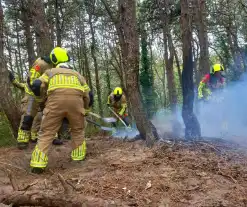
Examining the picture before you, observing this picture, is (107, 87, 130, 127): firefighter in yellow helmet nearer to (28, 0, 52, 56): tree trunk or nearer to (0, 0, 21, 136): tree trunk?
(28, 0, 52, 56): tree trunk

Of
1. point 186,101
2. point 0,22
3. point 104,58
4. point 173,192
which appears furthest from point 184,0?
point 104,58

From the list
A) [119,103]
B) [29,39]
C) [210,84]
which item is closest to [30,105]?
[210,84]

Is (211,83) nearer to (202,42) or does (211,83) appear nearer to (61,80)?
(202,42)

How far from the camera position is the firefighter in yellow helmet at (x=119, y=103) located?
37.4ft

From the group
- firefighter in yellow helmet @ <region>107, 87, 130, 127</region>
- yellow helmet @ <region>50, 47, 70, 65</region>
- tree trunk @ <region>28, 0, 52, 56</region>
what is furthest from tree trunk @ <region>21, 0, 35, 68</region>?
yellow helmet @ <region>50, 47, 70, 65</region>

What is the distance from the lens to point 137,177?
3965mm

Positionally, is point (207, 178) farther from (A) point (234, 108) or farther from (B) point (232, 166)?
(A) point (234, 108)

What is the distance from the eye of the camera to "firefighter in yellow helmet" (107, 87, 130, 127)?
449 inches

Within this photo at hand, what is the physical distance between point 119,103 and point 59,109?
6888 millimetres

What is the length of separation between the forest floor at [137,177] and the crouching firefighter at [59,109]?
0.88ft

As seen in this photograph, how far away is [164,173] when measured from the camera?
407 centimetres

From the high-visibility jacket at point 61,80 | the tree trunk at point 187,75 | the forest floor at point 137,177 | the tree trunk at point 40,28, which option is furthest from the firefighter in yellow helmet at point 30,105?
the tree trunk at point 187,75

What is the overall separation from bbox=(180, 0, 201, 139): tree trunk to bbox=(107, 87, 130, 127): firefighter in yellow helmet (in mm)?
5515

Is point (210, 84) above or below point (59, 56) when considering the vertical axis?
below
